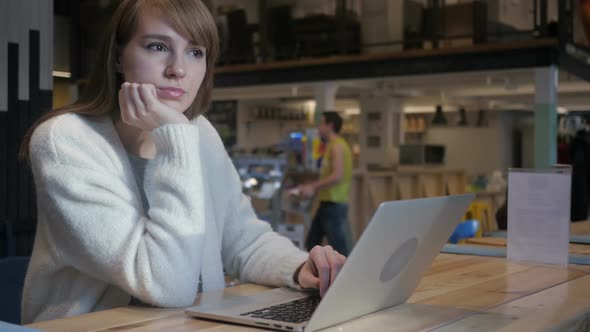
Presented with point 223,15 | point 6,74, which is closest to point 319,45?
point 223,15

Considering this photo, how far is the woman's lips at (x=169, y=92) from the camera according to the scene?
1.51m

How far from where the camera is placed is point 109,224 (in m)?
1.32

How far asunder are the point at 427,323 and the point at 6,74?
249 cm

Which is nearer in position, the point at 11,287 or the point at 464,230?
the point at 11,287

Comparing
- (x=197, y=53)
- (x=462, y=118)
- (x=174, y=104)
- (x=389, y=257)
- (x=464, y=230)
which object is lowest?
(x=464, y=230)

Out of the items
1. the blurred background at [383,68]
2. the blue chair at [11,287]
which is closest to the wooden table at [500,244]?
the blue chair at [11,287]

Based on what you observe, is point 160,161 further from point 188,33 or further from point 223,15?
point 223,15

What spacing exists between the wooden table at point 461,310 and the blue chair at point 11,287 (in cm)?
61

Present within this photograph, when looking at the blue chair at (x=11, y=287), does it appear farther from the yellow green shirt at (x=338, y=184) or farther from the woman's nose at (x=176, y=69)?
the yellow green shirt at (x=338, y=184)

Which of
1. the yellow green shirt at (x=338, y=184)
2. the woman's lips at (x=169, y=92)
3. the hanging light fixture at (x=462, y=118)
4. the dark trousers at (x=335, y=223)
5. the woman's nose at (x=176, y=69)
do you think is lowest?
the dark trousers at (x=335, y=223)

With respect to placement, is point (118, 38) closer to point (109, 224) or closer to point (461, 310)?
point (109, 224)

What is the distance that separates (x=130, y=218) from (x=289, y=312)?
0.35 meters

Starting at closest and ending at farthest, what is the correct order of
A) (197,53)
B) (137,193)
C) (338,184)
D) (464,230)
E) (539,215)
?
(137,193), (197,53), (539,215), (464,230), (338,184)

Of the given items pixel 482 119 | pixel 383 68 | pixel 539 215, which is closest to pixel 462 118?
pixel 482 119
